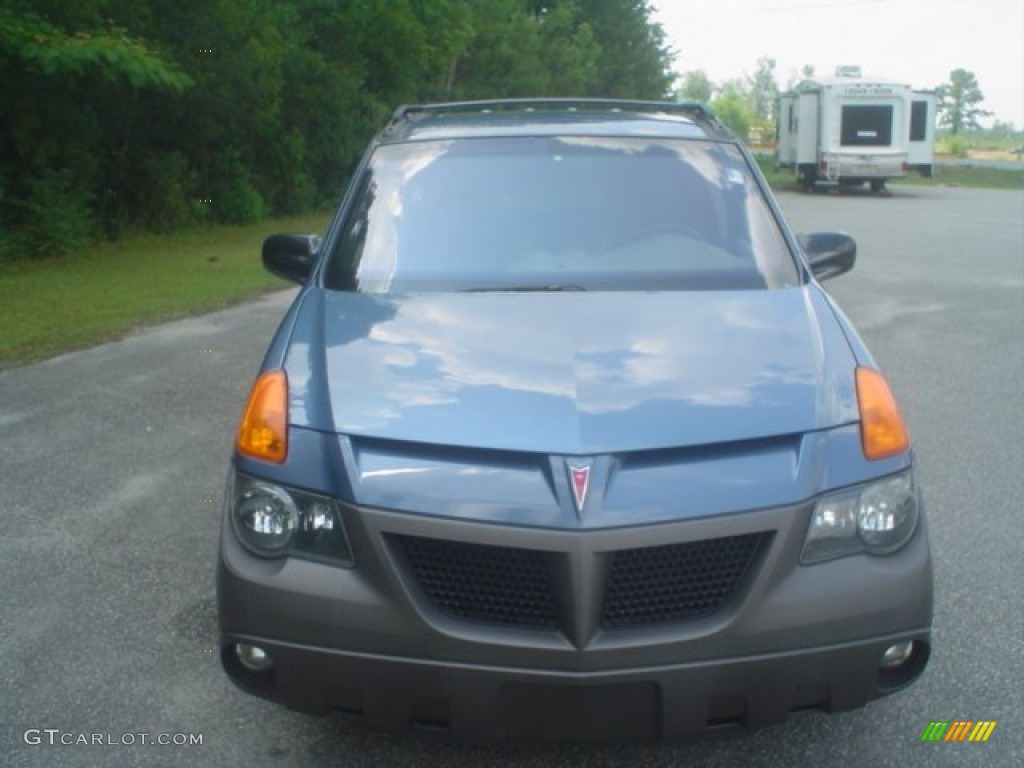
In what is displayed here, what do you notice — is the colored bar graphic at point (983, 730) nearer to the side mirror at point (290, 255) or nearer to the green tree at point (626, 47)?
the side mirror at point (290, 255)

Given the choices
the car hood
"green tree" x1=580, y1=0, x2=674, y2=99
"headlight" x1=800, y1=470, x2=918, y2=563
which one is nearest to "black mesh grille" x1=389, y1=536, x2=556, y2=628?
the car hood

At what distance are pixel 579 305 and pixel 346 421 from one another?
994mm

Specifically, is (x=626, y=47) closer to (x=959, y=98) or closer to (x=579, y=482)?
(x=579, y=482)

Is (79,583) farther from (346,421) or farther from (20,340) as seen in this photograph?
(20,340)

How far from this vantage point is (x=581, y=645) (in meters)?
2.80

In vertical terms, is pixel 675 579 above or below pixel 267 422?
below

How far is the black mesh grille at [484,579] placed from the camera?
2865 mm

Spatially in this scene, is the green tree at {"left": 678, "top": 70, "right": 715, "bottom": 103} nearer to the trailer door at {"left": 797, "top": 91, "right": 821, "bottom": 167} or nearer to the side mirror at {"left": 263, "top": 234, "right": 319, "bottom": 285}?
the trailer door at {"left": 797, "top": 91, "right": 821, "bottom": 167}

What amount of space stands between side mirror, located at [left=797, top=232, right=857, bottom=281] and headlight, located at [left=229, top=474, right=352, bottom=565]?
8.61 feet

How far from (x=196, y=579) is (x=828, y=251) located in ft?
9.53

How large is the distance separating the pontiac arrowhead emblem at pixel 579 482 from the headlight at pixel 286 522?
1.90ft

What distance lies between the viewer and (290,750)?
11.4ft

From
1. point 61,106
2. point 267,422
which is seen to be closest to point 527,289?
point 267,422

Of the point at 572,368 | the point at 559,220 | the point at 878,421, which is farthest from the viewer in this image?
the point at 559,220
